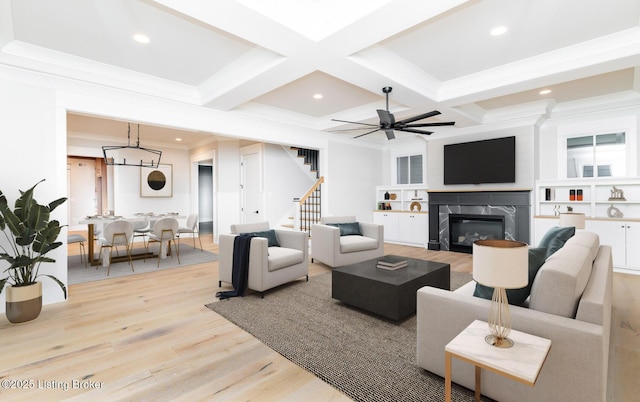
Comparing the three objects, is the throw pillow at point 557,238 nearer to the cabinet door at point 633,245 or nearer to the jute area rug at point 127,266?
the cabinet door at point 633,245

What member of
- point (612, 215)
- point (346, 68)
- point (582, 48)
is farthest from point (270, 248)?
point (612, 215)

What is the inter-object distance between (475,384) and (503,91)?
383 cm

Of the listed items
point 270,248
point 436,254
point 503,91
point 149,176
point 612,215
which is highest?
point 503,91

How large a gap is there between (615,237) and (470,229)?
7.48 feet

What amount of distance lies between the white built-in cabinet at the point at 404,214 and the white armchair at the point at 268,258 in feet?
A: 12.9

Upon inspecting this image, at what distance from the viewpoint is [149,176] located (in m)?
8.35

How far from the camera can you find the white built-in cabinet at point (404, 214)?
7.34m

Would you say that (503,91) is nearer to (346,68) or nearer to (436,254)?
(346,68)

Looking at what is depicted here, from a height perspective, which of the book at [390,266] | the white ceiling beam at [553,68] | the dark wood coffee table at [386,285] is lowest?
the dark wood coffee table at [386,285]

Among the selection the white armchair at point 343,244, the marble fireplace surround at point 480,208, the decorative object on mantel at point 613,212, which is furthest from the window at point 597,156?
the white armchair at point 343,244

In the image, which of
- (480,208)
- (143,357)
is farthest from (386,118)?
(480,208)

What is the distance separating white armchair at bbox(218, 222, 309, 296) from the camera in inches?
144

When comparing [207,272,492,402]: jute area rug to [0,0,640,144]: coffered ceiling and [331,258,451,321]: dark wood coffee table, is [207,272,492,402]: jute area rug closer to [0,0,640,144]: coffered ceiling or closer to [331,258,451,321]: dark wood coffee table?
[331,258,451,321]: dark wood coffee table

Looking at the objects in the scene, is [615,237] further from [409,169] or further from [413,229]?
[409,169]
